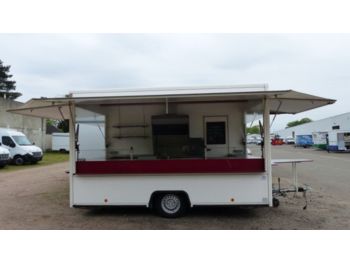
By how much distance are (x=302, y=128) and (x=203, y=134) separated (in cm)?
4546

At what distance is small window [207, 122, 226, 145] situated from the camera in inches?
303

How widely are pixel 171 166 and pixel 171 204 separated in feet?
2.55

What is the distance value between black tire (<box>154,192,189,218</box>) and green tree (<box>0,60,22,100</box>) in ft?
165

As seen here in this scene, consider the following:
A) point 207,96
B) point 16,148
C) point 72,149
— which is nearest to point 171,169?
point 207,96

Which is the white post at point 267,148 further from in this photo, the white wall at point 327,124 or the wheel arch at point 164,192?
the white wall at point 327,124

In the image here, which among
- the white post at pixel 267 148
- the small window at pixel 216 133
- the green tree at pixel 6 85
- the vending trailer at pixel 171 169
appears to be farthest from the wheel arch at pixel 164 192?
the green tree at pixel 6 85

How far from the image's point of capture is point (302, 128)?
162 feet

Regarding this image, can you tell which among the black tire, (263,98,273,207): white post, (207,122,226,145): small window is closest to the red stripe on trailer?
(263,98,273,207): white post

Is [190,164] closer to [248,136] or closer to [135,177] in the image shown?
[135,177]

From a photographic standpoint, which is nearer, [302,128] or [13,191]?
[13,191]

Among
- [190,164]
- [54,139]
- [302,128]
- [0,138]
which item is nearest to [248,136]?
[190,164]

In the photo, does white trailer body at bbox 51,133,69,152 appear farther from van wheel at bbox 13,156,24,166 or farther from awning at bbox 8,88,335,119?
awning at bbox 8,88,335,119

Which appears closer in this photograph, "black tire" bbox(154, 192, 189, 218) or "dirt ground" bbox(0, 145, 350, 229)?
"dirt ground" bbox(0, 145, 350, 229)

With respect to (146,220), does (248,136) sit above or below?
above
